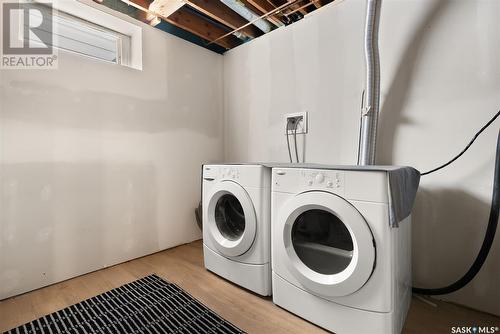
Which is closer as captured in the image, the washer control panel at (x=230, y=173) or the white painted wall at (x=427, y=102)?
the white painted wall at (x=427, y=102)

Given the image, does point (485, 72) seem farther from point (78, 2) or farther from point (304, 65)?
point (78, 2)

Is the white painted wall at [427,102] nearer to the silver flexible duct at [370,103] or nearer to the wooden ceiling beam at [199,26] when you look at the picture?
the silver flexible duct at [370,103]

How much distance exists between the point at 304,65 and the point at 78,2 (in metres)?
1.67

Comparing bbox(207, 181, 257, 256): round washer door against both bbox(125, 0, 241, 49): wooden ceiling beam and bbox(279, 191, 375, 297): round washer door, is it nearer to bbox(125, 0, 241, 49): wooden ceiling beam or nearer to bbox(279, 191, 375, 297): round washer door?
bbox(279, 191, 375, 297): round washer door

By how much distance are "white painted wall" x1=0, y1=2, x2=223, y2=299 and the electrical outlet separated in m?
0.88

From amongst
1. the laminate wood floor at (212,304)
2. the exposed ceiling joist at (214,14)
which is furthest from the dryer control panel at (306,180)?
the exposed ceiling joist at (214,14)

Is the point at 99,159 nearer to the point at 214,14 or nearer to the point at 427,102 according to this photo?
the point at 214,14

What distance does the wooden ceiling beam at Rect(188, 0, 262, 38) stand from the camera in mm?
1770

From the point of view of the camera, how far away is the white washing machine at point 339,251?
91 cm

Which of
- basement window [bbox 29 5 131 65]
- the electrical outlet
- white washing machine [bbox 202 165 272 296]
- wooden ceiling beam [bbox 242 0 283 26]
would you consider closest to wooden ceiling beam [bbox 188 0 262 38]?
wooden ceiling beam [bbox 242 0 283 26]

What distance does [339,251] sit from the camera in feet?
3.74

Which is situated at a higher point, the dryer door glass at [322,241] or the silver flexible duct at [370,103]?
the silver flexible duct at [370,103]

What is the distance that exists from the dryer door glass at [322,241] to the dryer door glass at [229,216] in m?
0.48

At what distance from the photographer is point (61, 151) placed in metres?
1.49
